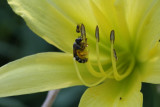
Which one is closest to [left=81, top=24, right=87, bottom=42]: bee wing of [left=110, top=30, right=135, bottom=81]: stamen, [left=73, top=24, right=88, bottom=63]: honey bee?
[left=73, top=24, right=88, bottom=63]: honey bee

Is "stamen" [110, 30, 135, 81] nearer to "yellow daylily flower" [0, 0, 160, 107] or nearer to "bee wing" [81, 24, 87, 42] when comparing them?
"yellow daylily flower" [0, 0, 160, 107]

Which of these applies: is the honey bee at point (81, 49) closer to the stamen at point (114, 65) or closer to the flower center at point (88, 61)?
the flower center at point (88, 61)

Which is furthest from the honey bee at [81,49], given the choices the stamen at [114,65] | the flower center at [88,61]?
the stamen at [114,65]

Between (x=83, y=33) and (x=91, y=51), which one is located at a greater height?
(x=83, y=33)

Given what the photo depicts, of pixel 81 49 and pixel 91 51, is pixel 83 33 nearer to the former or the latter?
pixel 81 49

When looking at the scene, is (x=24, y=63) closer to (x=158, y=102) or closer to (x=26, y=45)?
(x=158, y=102)

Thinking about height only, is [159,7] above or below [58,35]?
above

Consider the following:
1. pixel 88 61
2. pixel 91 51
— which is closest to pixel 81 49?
pixel 88 61

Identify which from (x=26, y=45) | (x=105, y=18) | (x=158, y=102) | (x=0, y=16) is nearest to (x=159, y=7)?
(x=105, y=18)
